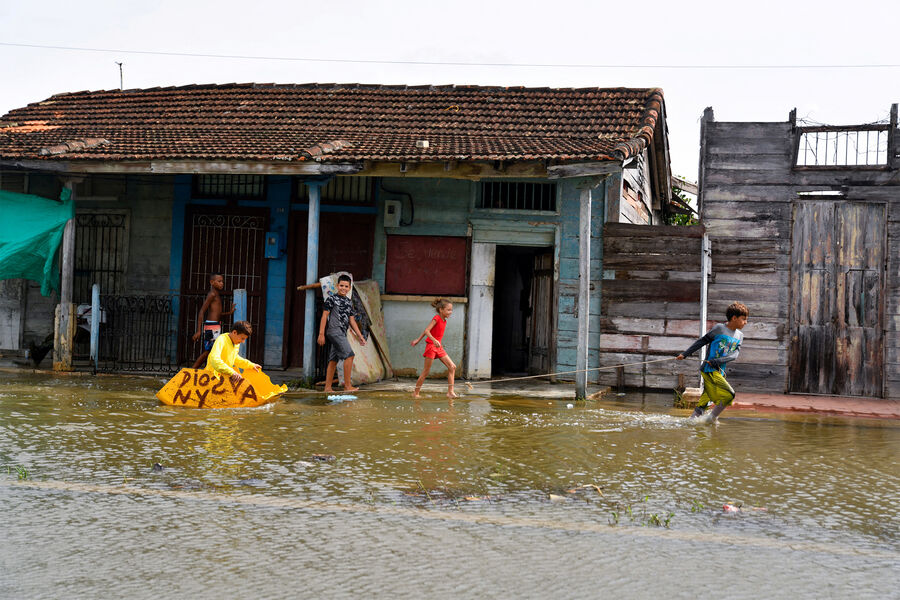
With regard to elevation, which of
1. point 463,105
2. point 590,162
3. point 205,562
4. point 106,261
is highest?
point 463,105

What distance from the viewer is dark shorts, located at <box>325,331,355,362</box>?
11633 millimetres

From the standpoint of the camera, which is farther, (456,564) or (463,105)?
(463,105)

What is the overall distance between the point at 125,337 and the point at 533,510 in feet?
35.6

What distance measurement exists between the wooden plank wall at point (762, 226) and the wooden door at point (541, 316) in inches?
98.0

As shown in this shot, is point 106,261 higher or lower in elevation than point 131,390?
higher

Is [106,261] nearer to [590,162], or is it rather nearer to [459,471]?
[590,162]

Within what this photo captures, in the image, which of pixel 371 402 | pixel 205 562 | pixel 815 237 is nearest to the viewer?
pixel 205 562

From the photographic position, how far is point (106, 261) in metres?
14.8

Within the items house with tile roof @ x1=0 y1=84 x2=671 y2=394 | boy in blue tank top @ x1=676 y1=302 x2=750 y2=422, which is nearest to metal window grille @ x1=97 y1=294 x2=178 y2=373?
house with tile roof @ x1=0 y1=84 x2=671 y2=394

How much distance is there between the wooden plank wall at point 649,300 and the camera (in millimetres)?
13008

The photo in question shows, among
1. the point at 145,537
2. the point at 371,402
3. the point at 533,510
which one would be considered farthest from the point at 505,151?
the point at 145,537

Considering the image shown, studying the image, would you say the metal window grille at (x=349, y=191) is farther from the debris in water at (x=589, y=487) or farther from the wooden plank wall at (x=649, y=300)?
the debris in water at (x=589, y=487)

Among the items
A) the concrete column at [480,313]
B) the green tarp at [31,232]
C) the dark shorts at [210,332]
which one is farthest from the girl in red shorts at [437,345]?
the green tarp at [31,232]

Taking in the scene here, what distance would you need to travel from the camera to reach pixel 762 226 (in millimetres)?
12953
